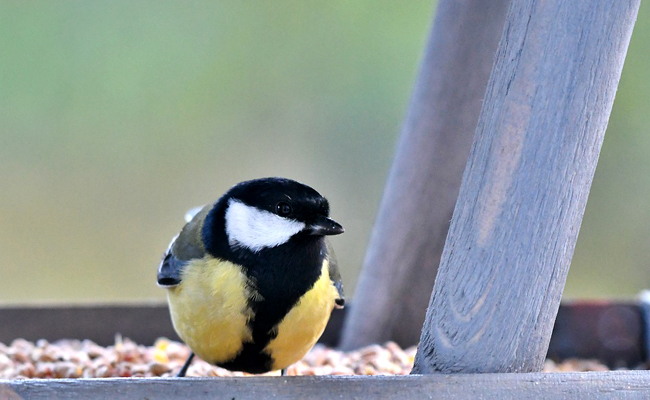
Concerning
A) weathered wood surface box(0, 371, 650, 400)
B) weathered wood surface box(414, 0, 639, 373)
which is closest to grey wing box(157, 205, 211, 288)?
weathered wood surface box(0, 371, 650, 400)

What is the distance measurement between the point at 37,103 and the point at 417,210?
8.24 ft

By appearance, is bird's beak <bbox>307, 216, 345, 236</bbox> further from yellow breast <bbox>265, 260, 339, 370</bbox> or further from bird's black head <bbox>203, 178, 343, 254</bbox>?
yellow breast <bbox>265, 260, 339, 370</bbox>

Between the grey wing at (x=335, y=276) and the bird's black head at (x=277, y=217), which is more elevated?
the bird's black head at (x=277, y=217)

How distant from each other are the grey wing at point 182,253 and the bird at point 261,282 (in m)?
0.02

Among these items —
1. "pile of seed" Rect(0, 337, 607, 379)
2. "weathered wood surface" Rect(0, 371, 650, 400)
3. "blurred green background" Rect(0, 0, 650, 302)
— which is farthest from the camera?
"blurred green background" Rect(0, 0, 650, 302)

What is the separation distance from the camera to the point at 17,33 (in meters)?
3.79

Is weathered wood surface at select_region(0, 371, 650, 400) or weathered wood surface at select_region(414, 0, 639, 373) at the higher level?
weathered wood surface at select_region(414, 0, 639, 373)

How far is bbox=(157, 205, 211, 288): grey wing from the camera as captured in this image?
1.46 m

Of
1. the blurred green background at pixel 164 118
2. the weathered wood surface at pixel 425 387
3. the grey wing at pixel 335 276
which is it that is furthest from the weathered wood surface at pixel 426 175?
the blurred green background at pixel 164 118

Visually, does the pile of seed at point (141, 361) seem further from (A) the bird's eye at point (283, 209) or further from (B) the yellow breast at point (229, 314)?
(A) the bird's eye at point (283, 209)

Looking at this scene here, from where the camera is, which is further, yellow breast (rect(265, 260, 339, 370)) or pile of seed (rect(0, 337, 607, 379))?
pile of seed (rect(0, 337, 607, 379))

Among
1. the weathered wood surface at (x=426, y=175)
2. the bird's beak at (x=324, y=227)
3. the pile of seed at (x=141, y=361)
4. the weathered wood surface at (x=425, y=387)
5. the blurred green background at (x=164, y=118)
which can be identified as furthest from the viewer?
the blurred green background at (x=164, y=118)

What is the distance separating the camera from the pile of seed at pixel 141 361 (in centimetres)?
166

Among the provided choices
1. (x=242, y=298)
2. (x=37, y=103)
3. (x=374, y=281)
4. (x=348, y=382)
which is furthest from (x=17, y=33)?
(x=348, y=382)
